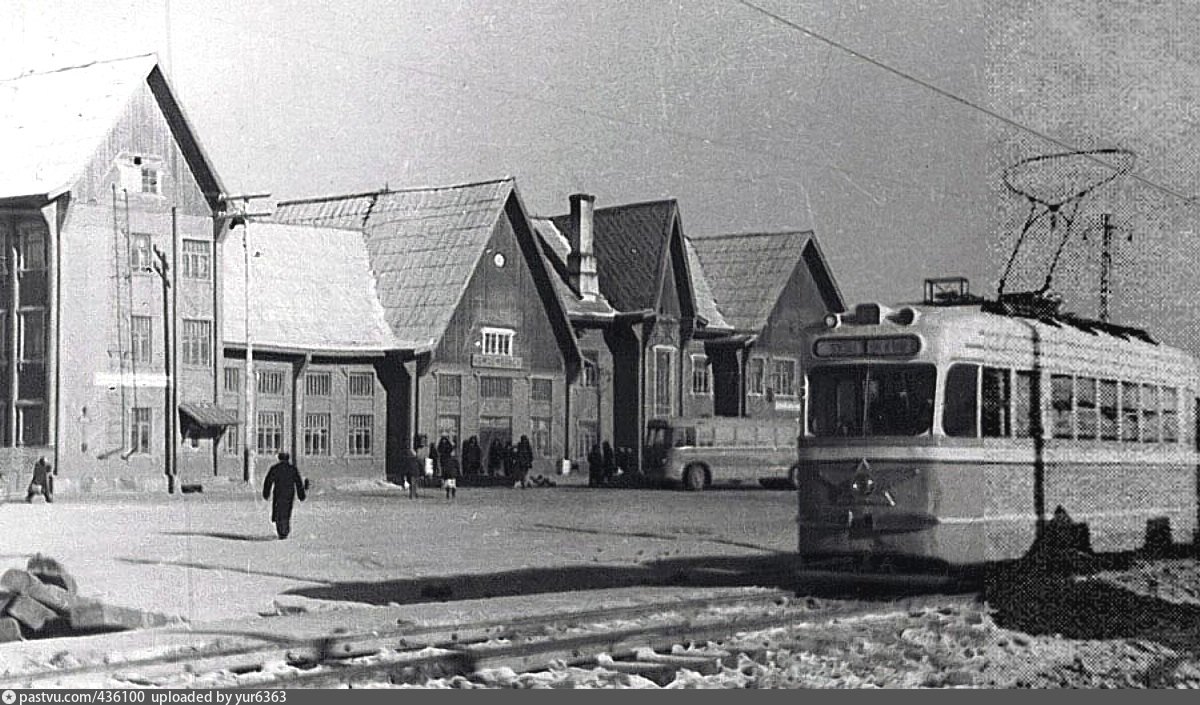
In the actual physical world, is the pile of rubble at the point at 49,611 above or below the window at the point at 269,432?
below

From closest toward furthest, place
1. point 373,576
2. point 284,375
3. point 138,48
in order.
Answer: point 138,48, point 284,375, point 373,576

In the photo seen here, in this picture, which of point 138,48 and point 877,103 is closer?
point 138,48

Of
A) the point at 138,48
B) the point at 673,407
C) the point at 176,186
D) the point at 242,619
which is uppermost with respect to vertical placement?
the point at 138,48

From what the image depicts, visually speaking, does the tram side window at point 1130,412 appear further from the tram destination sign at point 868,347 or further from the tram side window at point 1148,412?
the tram destination sign at point 868,347

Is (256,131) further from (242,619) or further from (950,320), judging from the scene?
(950,320)

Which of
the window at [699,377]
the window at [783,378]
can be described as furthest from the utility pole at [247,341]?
the window at [783,378]

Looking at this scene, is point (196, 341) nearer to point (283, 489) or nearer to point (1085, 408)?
point (283, 489)

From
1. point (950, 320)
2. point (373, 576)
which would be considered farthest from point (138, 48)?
point (950, 320)
